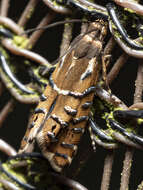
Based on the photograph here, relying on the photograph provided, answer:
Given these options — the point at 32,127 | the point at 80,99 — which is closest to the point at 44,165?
the point at 32,127

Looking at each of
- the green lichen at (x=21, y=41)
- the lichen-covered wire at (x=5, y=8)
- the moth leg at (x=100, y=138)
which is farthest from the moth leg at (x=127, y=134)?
the lichen-covered wire at (x=5, y=8)

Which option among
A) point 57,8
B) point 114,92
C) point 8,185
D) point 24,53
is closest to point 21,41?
point 24,53

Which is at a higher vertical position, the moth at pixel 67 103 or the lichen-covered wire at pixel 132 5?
the lichen-covered wire at pixel 132 5

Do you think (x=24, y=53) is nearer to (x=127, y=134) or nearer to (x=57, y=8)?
(x=57, y=8)

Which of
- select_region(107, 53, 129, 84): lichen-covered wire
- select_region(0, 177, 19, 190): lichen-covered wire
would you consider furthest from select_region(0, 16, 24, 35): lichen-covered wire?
select_region(0, 177, 19, 190): lichen-covered wire

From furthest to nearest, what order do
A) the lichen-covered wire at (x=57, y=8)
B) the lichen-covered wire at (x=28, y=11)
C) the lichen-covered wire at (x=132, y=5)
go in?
the lichen-covered wire at (x=28, y=11) < the lichen-covered wire at (x=57, y=8) < the lichen-covered wire at (x=132, y=5)

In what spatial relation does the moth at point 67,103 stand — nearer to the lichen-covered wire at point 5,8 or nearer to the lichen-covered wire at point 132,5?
the lichen-covered wire at point 132,5

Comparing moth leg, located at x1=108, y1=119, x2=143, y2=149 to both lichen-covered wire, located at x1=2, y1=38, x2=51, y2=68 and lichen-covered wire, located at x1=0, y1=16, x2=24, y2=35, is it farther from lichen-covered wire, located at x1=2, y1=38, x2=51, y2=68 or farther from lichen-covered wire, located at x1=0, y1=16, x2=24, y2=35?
lichen-covered wire, located at x1=0, y1=16, x2=24, y2=35
